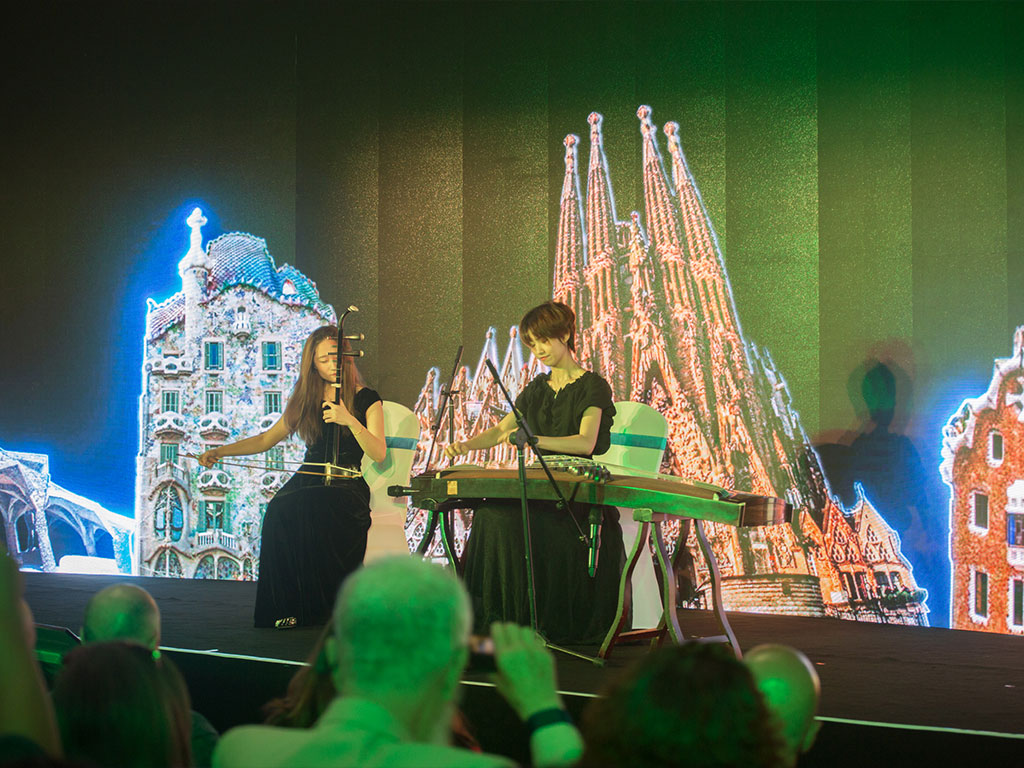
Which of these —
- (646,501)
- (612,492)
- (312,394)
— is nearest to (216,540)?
(312,394)

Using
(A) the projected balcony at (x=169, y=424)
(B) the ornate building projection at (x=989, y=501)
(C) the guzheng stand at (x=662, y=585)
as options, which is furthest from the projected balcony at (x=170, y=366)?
(B) the ornate building projection at (x=989, y=501)

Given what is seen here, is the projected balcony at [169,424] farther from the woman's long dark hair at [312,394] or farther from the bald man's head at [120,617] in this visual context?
the bald man's head at [120,617]

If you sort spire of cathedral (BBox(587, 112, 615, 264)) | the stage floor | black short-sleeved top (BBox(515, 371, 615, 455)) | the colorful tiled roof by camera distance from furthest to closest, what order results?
1. the colorful tiled roof
2. spire of cathedral (BBox(587, 112, 615, 264))
3. black short-sleeved top (BBox(515, 371, 615, 455))
4. the stage floor

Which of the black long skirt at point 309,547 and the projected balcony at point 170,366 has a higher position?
the projected balcony at point 170,366

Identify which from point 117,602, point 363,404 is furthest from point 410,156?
point 117,602

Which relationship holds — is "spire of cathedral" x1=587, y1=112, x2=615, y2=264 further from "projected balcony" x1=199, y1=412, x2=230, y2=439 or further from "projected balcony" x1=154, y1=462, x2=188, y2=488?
"projected balcony" x1=154, y1=462, x2=188, y2=488

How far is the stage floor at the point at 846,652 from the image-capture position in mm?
3113

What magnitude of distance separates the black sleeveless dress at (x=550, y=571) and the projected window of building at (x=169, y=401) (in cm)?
344

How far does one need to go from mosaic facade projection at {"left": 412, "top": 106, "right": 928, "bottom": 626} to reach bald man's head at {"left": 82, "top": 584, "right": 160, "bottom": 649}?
3.77 meters

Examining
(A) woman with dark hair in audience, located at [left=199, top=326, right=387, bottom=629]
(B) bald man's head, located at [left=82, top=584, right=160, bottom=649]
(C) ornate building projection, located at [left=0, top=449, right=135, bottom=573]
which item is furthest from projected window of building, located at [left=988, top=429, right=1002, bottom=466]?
(C) ornate building projection, located at [left=0, top=449, right=135, bottom=573]

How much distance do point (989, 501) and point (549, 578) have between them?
2429 millimetres

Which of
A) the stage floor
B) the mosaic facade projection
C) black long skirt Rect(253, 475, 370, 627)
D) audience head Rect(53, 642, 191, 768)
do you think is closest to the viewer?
audience head Rect(53, 642, 191, 768)

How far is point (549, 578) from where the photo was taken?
420 centimetres

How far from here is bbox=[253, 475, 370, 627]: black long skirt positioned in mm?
4680
